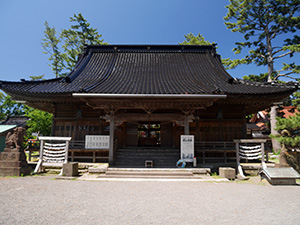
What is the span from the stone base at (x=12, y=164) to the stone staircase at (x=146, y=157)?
415cm

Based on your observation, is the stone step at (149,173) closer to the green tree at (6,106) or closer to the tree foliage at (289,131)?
the tree foliage at (289,131)

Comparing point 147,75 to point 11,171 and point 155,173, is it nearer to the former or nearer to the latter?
point 155,173

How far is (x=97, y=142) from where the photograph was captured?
28.2 feet

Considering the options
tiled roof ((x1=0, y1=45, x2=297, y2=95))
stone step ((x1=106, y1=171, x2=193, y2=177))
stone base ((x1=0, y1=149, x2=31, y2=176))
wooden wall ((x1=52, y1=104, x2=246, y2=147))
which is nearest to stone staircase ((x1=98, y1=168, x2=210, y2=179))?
stone step ((x1=106, y1=171, x2=193, y2=177))

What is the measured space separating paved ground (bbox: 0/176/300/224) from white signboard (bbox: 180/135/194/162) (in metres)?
2.04

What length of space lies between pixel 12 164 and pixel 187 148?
27.1ft

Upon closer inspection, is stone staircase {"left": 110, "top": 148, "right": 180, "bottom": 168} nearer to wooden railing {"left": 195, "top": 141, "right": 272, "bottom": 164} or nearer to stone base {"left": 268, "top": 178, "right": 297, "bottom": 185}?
wooden railing {"left": 195, "top": 141, "right": 272, "bottom": 164}

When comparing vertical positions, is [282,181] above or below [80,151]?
below

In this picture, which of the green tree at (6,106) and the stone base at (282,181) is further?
the green tree at (6,106)

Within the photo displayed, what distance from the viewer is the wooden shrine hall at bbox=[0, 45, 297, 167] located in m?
7.99

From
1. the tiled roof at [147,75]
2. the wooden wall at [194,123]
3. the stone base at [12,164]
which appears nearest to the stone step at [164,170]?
the wooden wall at [194,123]

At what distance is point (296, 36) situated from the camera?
17.6m

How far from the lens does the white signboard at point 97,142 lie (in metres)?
8.59

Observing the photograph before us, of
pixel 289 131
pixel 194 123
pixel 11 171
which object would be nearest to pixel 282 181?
pixel 289 131
